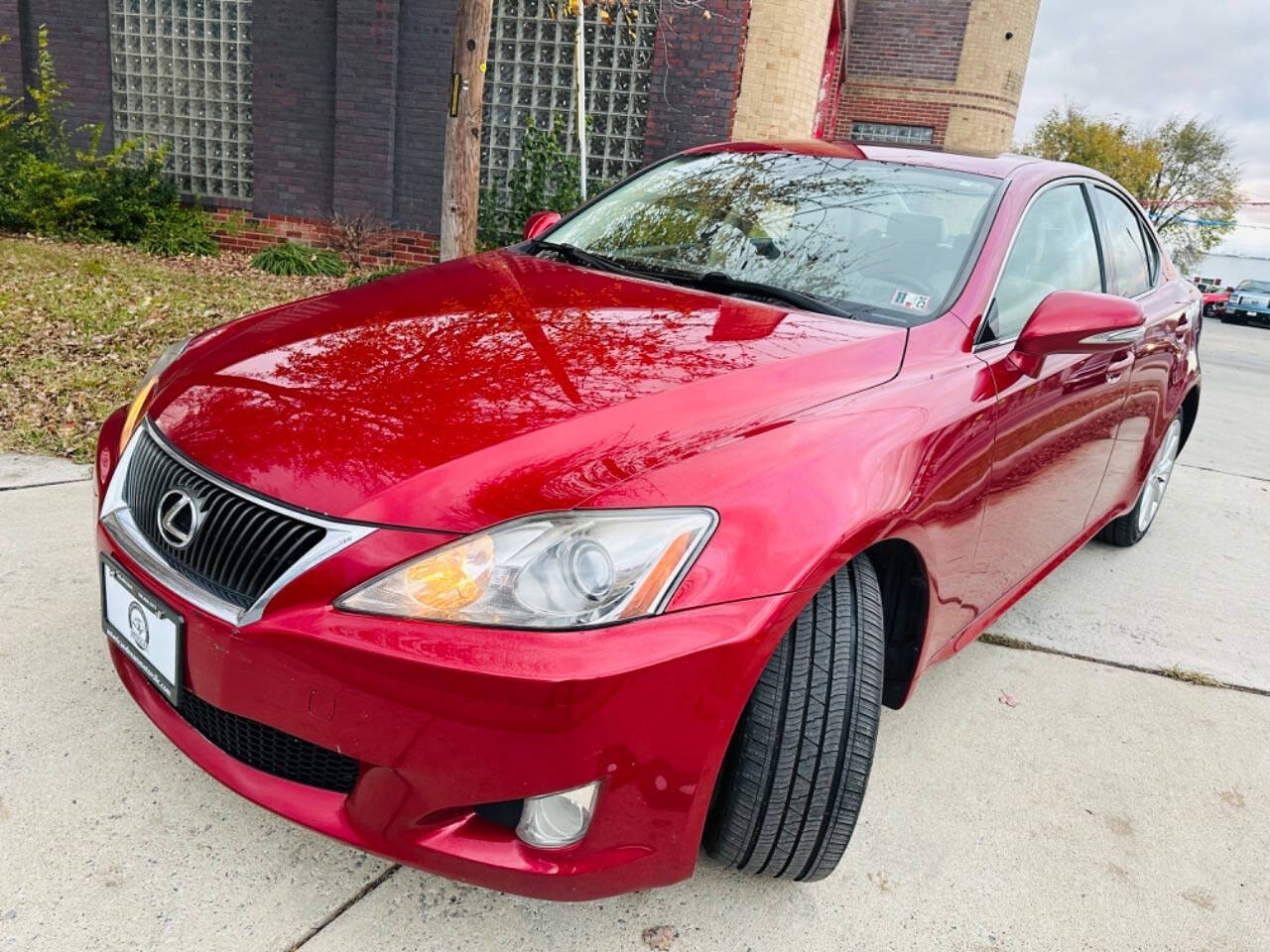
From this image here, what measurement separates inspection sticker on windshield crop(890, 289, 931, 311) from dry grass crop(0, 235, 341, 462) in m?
3.28

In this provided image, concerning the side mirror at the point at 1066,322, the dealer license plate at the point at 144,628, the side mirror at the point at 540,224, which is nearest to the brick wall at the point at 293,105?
the side mirror at the point at 540,224

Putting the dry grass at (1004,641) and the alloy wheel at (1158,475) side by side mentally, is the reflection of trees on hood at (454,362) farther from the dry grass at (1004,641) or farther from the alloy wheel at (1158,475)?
the alloy wheel at (1158,475)

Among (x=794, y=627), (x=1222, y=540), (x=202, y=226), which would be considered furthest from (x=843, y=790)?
(x=202, y=226)

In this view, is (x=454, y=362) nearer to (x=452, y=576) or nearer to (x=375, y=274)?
(x=452, y=576)

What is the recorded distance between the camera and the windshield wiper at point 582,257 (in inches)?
106

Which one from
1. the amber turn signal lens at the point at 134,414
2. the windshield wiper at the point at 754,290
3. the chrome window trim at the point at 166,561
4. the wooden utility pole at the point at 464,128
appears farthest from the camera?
the wooden utility pole at the point at 464,128

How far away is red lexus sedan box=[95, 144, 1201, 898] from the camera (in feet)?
4.70

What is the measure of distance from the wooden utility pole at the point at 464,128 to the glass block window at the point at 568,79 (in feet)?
9.01

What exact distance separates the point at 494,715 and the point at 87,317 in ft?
18.4

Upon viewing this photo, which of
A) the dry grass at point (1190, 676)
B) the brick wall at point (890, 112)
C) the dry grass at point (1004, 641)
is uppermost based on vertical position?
the brick wall at point (890, 112)

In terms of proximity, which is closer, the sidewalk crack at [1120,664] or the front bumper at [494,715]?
the front bumper at [494,715]

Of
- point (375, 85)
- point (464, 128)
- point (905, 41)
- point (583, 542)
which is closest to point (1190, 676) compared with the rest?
point (583, 542)

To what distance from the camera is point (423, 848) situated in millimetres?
1485

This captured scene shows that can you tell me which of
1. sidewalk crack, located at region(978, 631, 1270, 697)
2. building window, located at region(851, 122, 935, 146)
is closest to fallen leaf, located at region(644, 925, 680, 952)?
sidewalk crack, located at region(978, 631, 1270, 697)
